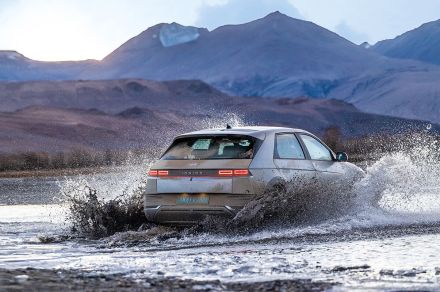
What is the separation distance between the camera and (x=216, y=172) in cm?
1237

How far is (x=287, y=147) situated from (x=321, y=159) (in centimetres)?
99

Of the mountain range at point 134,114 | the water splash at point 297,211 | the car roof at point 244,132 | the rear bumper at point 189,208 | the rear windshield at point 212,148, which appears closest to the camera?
the rear bumper at point 189,208

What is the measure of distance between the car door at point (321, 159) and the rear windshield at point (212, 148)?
1516 mm

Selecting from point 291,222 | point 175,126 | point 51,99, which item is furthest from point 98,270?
point 51,99

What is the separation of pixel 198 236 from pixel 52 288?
4632mm

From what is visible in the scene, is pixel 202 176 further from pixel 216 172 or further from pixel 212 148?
pixel 212 148

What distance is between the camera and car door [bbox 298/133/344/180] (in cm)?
1397

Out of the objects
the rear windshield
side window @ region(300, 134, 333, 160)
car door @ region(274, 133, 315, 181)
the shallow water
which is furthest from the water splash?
the rear windshield

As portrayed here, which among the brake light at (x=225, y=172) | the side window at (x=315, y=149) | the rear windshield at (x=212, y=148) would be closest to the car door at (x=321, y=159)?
the side window at (x=315, y=149)

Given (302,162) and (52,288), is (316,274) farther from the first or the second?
(302,162)

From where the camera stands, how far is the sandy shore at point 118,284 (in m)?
7.79

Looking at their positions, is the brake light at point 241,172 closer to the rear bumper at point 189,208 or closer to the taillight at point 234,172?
the taillight at point 234,172

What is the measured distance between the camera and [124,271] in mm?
9047

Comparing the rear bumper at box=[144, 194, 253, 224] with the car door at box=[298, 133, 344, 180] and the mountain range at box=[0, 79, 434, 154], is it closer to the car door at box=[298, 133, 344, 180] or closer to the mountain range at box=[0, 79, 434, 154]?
the car door at box=[298, 133, 344, 180]
